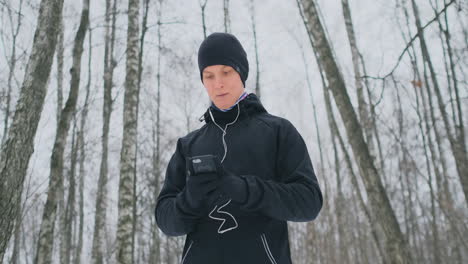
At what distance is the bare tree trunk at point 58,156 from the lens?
5.78 m

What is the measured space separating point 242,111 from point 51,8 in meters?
3.35

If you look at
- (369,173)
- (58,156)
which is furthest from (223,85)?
(58,156)

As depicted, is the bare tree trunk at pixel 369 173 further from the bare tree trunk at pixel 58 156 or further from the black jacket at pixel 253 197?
the bare tree trunk at pixel 58 156

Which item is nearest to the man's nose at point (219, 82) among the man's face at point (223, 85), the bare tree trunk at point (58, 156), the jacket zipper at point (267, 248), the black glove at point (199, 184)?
the man's face at point (223, 85)

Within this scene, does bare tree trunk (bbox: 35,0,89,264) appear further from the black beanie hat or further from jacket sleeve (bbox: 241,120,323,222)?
jacket sleeve (bbox: 241,120,323,222)

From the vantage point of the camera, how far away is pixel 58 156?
6.10 meters

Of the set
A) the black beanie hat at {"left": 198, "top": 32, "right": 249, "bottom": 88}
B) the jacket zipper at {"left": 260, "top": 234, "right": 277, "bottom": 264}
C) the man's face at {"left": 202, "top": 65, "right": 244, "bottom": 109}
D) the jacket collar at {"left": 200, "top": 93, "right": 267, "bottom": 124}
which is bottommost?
the jacket zipper at {"left": 260, "top": 234, "right": 277, "bottom": 264}

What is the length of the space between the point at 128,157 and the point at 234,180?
5523mm

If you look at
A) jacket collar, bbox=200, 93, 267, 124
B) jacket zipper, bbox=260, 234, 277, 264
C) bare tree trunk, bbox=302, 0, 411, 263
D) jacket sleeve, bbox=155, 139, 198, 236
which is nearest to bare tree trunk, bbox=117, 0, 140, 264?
bare tree trunk, bbox=302, 0, 411, 263

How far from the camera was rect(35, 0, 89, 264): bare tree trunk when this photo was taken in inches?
227

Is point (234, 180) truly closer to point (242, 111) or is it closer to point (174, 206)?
point (174, 206)

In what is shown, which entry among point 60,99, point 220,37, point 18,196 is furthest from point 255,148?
point 60,99

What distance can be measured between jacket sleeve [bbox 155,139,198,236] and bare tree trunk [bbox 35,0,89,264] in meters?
4.71

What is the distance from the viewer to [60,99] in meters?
11.2
